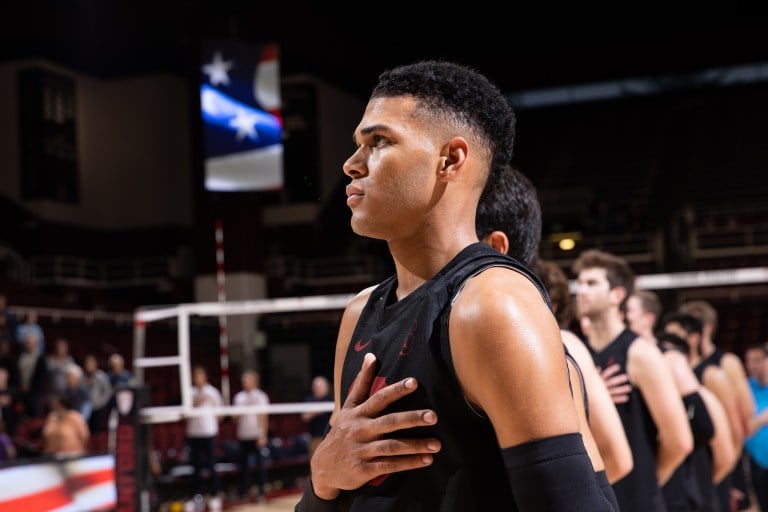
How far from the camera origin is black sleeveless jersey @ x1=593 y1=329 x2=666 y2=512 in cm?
340

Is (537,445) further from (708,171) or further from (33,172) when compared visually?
(708,171)

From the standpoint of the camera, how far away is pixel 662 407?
356cm

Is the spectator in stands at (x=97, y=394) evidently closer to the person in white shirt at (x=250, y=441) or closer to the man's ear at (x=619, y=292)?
the person in white shirt at (x=250, y=441)

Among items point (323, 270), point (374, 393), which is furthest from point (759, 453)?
point (323, 270)

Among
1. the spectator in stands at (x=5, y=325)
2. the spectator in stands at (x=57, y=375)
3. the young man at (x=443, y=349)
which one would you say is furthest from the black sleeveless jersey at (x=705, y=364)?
the spectator in stands at (x=5, y=325)

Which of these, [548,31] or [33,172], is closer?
[33,172]

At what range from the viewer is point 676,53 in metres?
21.6

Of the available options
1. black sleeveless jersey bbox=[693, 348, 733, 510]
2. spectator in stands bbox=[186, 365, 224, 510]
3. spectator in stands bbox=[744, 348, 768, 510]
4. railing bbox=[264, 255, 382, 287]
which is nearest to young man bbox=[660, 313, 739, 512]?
black sleeveless jersey bbox=[693, 348, 733, 510]

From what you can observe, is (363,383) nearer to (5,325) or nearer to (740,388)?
(740,388)

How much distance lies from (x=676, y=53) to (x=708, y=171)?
3.06m

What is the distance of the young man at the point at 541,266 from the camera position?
76.6 inches

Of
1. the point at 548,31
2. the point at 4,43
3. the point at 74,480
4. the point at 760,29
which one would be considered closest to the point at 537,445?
the point at 74,480

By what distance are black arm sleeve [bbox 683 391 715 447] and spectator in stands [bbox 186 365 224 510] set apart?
7.15m

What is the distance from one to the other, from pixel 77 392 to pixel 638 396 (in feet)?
27.4
